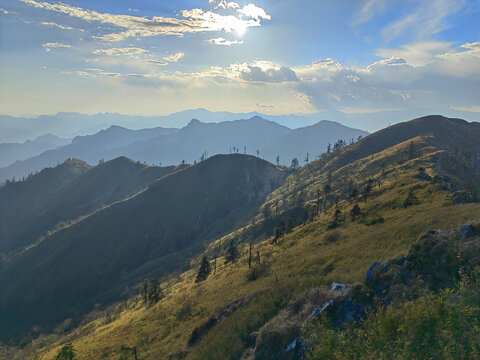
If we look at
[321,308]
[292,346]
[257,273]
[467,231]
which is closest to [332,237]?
[257,273]

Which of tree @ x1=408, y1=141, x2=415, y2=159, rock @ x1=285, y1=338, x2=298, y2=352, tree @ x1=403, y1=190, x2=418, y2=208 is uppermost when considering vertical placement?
tree @ x1=408, y1=141, x2=415, y2=159

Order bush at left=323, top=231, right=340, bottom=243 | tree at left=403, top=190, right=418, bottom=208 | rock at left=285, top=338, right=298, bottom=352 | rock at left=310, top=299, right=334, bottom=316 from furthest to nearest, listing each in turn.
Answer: tree at left=403, top=190, right=418, bottom=208 < bush at left=323, top=231, right=340, bottom=243 < rock at left=310, top=299, right=334, bottom=316 < rock at left=285, top=338, right=298, bottom=352

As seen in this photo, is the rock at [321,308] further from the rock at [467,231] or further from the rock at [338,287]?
the rock at [467,231]

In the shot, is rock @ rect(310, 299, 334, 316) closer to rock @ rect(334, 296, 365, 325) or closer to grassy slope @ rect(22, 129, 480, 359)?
rock @ rect(334, 296, 365, 325)

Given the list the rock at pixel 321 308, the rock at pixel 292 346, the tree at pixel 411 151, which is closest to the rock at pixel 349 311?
the rock at pixel 321 308

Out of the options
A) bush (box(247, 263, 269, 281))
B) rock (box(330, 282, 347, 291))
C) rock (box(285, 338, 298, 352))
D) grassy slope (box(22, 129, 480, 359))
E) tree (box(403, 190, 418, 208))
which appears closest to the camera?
rock (box(285, 338, 298, 352))

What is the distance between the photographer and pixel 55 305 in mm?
164875

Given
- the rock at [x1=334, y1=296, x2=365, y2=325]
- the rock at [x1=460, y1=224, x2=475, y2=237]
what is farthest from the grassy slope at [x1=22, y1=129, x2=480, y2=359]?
the rock at [x1=460, y1=224, x2=475, y2=237]

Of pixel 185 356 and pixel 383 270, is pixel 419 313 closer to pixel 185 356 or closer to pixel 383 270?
pixel 383 270

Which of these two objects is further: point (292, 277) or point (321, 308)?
point (292, 277)

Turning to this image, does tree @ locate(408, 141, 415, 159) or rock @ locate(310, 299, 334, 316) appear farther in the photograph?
tree @ locate(408, 141, 415, 159)

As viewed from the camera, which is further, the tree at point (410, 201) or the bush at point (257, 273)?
the tree at point (410, 201)

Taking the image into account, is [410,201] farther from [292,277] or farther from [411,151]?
[411,151]

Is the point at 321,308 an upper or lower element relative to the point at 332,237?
upper
